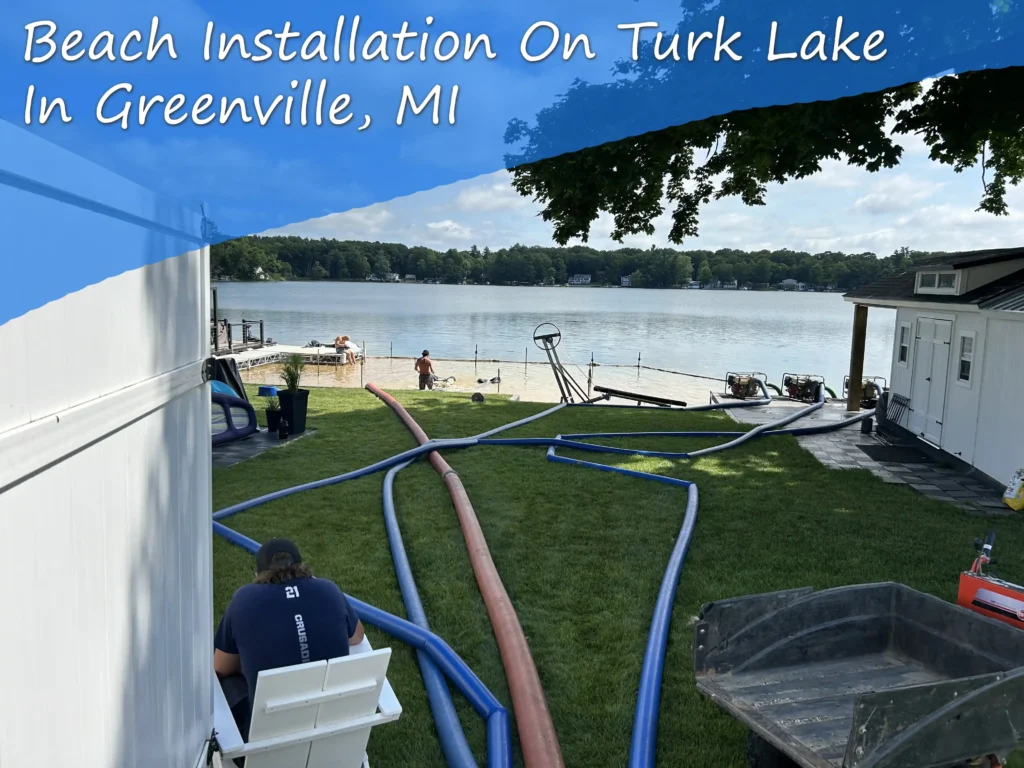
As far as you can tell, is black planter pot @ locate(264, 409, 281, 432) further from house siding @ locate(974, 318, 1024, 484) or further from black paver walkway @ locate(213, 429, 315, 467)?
house siding @ locate(974, 318, 1024, 484)

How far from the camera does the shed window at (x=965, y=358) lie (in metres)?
13.0

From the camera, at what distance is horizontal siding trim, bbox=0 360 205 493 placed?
5.30 feet

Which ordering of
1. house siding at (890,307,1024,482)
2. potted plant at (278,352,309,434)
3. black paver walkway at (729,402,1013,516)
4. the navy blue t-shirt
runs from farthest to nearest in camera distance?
potted plant at (278,352,309,434) < house siding at (890,307,1024,482) < black paver walkway at (729,402,1013,516) < the navy blue t-shirt

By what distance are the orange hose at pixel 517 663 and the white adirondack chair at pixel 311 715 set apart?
0.96 metres

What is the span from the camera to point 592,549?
A: 802cm

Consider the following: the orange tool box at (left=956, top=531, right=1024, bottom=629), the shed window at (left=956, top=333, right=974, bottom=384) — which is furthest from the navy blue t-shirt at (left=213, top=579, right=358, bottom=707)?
the shed window at (left=956, top=333, right=974, bottom=384)

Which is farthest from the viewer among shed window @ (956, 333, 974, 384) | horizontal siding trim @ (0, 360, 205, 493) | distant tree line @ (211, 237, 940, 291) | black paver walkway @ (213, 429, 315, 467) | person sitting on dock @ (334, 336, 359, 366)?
distant tree line @ (211, 237, 940, 291)

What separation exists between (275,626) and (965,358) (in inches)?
510

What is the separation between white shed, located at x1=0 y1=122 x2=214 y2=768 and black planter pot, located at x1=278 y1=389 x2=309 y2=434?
1040cm

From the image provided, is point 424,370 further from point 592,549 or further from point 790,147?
point 592,549

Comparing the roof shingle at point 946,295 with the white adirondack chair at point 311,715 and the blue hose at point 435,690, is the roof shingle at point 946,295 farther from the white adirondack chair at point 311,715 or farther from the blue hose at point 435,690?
the white adirondack chair at point 311,715

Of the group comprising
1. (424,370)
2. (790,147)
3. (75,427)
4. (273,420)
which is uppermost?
(790,147)

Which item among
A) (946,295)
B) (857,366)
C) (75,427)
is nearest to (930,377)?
(946,295)

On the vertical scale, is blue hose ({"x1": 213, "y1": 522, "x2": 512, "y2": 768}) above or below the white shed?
below
